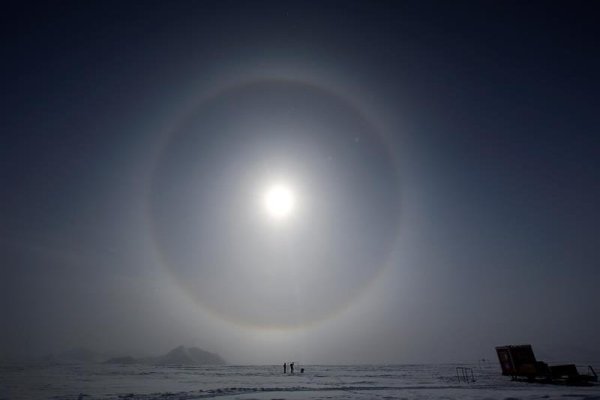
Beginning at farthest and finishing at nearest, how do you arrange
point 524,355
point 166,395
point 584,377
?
point 524,355 → point 584,377 → point 166,395

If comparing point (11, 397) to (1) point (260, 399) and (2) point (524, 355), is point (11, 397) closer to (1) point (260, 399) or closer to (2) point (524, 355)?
(1) point (260, 399)

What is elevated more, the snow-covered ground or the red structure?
the red structure

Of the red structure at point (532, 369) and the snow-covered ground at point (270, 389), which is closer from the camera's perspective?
the snow-covered ground at point (270, 389)

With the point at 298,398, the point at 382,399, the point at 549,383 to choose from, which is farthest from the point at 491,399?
the point at 549,383

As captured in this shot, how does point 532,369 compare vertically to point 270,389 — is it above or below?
above

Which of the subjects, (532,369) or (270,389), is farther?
(532,369)

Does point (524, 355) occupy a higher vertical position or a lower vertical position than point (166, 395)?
higher

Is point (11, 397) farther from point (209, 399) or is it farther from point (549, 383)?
point (549, 383)

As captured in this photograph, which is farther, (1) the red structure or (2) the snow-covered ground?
(1) the red structure

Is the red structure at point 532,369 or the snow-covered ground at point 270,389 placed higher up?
the red structure at point 532,369

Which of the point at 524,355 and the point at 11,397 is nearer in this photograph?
the point at 11,397

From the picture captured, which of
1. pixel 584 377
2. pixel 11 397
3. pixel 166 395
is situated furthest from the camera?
pixel 584 377
